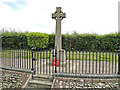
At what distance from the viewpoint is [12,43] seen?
46.6 feet

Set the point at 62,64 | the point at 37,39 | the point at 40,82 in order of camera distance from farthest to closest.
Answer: the point at 37,39, the point at 62,64, the point at 40,82

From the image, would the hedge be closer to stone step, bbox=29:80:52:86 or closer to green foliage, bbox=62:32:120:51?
green foliage, bbox=62:32:120:51

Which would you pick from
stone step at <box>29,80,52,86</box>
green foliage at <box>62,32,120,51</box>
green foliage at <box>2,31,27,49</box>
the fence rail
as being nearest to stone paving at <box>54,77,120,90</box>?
stone step at <box>29,80,52,86</box>

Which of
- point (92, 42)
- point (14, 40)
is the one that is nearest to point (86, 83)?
point (92, 42)

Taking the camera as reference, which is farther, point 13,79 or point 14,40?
point 14,40

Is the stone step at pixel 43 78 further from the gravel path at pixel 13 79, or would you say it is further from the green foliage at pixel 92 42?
the green foliage at pixel 92 42

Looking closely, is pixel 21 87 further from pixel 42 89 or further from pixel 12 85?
pixel 42 89

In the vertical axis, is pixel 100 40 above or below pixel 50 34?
below

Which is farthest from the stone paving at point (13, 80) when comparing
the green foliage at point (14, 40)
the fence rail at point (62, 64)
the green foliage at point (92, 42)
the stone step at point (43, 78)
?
the green foliage at point (14, 40)

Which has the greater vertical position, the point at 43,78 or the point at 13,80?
the point at 43,78

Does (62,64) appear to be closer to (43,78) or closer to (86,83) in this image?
(43,78)

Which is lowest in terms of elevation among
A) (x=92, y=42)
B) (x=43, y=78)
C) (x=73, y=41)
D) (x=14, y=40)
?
(x=43, y=78)

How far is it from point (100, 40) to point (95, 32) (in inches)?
60.1

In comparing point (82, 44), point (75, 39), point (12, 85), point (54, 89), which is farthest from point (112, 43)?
point (12, 85)
